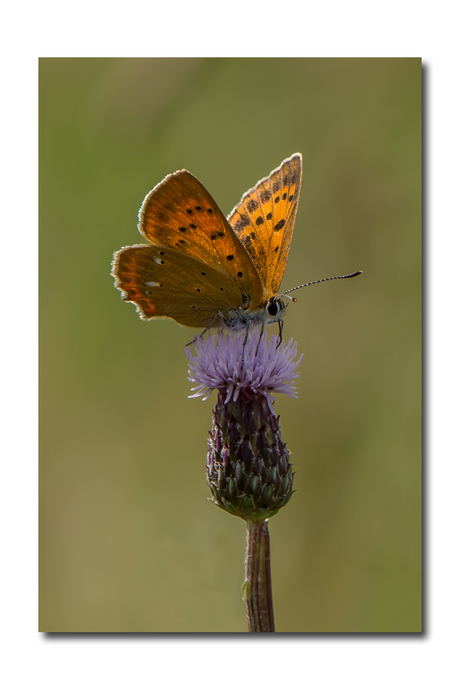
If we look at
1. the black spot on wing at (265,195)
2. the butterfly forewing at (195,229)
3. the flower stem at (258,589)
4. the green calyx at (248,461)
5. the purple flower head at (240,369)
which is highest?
the black spot on wing at (265,195)

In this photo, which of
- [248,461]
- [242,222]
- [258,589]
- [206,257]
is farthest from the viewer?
[242,222]

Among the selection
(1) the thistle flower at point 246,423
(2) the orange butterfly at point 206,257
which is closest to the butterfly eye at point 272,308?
(2) the orange butterfly at point 206,257

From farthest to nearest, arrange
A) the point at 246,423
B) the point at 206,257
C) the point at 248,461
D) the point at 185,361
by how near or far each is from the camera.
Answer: the point at 185,361
the point at 206,257
the point at 246,423
the point at 248,461

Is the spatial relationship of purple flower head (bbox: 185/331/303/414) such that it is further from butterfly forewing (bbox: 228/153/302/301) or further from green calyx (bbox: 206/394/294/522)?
butterfly forewing (bbox: 228/153/302/301)

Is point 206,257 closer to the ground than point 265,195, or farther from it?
closer to the ground

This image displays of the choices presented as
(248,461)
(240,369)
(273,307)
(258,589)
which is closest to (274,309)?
(273,307)

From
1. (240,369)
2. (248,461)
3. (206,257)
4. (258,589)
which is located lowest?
(258,589)

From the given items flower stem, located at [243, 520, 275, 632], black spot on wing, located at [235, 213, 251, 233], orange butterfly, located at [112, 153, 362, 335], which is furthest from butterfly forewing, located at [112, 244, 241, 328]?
flower stem, located at [243, 520, 275, 632]

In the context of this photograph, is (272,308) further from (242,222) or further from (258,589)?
(258,589)

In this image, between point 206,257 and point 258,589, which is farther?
point 206,257

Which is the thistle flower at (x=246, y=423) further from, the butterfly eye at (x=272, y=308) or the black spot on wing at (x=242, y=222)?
the black spot on wing at (x=242, y=222)
